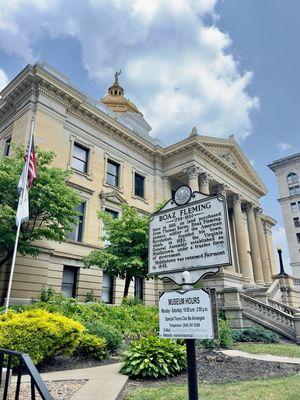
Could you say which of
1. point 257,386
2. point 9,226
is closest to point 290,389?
point 257,386

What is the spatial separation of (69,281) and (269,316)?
13.1 meters

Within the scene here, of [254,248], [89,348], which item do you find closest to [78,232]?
[89,348]

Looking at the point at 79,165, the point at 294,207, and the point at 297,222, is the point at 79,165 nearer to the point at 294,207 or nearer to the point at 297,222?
the point at 297,222

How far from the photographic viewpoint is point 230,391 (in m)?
5.95

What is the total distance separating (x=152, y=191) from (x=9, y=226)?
60.2 ft

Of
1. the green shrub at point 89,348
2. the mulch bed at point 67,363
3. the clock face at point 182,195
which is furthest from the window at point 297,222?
the clock face at point 182,195

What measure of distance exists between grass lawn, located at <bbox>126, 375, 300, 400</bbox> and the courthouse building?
1343 cm

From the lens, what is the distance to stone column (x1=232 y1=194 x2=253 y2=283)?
32.8m

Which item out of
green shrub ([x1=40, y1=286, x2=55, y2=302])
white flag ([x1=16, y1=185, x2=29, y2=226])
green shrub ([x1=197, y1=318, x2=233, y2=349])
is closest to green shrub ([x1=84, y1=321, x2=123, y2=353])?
green shrub ([x1=197, y1=318, x2=233, y2=349])

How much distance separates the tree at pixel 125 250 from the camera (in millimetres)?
17891

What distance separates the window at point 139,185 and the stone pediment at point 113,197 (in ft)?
10.5

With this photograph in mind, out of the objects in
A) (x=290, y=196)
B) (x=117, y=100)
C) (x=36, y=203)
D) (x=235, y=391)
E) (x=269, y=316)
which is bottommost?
(x=235, y=391)

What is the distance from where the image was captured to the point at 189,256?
14.6 feet

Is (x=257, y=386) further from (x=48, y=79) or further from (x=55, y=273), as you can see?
(x=48, y=79)
